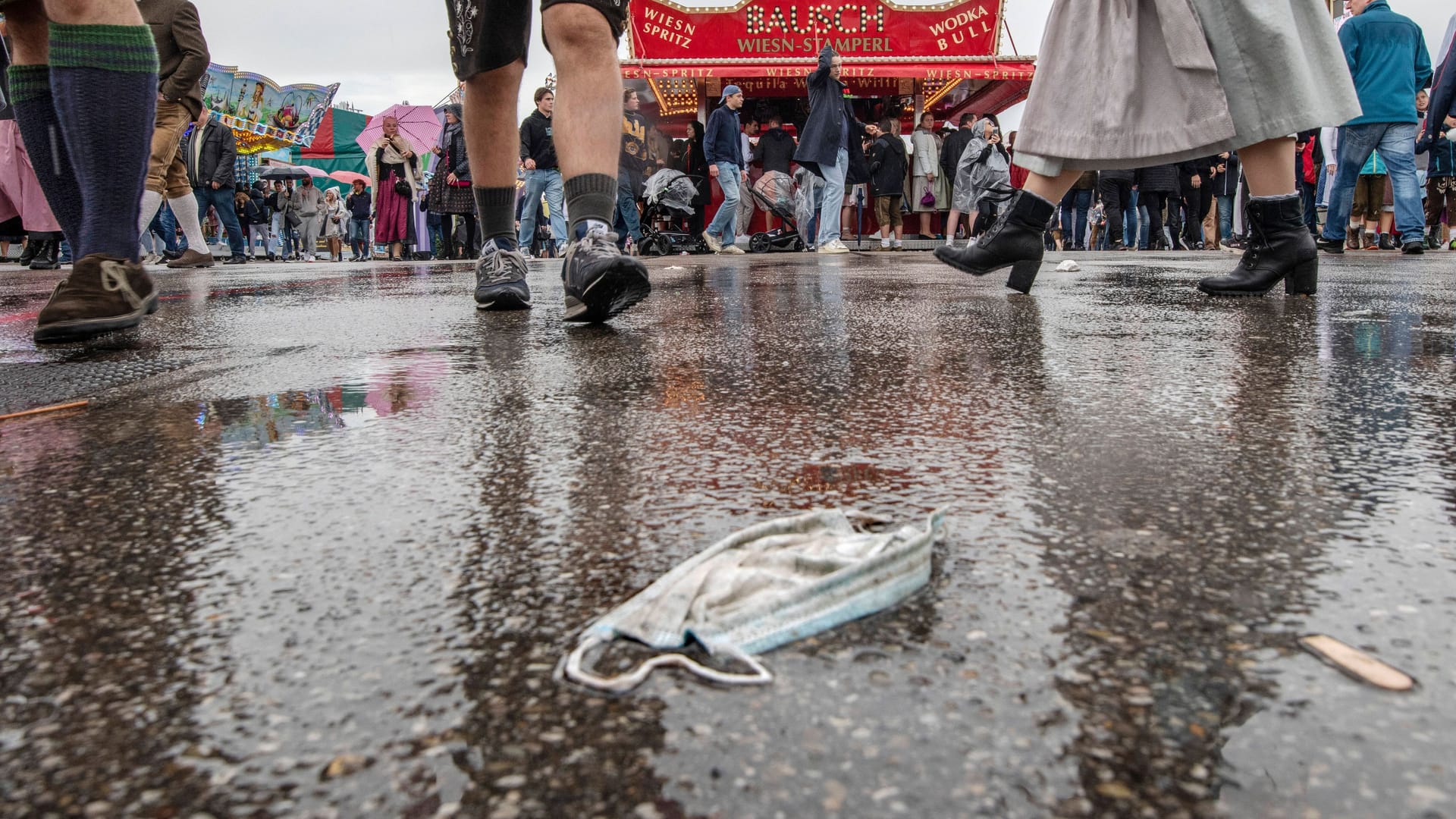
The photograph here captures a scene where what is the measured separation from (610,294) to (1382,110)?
22.1ft

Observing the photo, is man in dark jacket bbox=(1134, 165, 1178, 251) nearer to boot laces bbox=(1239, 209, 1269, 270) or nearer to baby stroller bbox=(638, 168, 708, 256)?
baby stroller bbox=(638, 168, 708, 256)

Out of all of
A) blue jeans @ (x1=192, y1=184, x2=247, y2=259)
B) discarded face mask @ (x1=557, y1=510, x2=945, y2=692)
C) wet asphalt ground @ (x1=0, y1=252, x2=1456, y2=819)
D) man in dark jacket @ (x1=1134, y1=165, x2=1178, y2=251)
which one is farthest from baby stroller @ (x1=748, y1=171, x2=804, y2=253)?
discarded face mask @ (x1=557, y1=510, x2=945, y2=692)

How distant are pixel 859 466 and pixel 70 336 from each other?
1954mm

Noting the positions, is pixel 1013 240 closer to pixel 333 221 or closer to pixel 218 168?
pixel 218 168

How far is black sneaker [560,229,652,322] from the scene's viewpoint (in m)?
2.47

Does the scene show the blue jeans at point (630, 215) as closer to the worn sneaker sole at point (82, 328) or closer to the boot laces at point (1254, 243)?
the boot laces at point (1254, 243)

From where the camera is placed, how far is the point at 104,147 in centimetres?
253

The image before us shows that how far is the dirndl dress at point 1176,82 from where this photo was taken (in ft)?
9.64

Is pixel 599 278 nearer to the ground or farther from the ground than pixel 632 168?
A: nearer to the ground

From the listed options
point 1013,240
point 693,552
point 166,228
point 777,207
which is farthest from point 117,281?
point 166,228

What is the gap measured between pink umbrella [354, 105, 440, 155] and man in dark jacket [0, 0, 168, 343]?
22.9 metres

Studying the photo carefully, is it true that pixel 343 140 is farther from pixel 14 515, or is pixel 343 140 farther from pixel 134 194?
pixel 14 515

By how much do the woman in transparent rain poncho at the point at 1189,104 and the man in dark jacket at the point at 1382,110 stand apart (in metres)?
4.87

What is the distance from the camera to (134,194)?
8.45 ft
